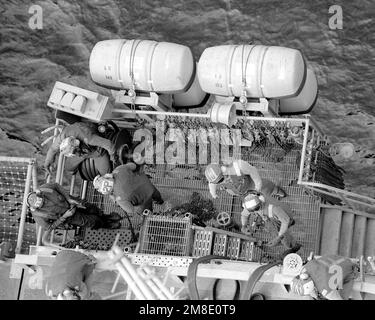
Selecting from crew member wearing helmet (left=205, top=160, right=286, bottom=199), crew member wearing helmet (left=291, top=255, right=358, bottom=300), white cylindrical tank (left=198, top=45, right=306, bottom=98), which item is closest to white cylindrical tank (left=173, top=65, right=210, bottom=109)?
white cylindrical tank (left=198, top=45, right=306, bottom=98)

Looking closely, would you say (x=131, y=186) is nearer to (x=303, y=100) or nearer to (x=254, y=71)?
(x=254, y=71)

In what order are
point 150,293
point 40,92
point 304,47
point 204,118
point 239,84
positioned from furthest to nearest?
point 40,92 < point 304,47 < point 204,118 < point 239,84 < point 150,293

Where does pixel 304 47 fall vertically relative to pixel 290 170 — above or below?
above

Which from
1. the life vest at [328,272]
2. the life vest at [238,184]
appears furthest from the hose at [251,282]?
the life vest at [238,184]

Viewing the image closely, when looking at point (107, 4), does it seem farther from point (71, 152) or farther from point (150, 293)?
point (150, 293)

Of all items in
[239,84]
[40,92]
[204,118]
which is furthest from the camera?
[40,92]
